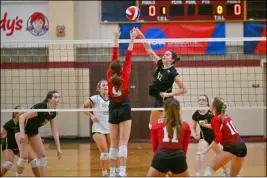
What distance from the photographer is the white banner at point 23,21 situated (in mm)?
16547

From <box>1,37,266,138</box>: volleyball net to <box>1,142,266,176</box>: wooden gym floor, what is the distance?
4.64 ft

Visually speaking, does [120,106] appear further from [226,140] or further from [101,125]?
[101,125]

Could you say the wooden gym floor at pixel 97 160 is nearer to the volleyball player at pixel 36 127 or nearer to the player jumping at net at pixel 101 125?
the player jumping at net at pixel 101 125

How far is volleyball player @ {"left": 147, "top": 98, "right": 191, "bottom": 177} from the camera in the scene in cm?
572

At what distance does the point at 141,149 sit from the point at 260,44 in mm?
4798

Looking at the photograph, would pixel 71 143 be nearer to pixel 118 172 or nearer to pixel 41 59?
pixel 41 59

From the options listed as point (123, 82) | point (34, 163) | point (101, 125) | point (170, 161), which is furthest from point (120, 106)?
point (34, 163)

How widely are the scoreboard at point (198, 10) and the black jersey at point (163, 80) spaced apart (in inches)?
311

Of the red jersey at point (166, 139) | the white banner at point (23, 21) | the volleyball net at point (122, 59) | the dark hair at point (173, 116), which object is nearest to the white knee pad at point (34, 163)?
the red jersey at point (166, 139)

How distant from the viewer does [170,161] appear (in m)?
5.70

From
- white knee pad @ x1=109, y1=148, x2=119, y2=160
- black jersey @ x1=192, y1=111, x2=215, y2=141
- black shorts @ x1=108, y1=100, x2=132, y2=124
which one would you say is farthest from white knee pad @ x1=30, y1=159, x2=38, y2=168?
black jersey @ x1=192, y1=111, x2=215, y2=141

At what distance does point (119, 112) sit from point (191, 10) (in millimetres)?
8862

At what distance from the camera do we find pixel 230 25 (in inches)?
639

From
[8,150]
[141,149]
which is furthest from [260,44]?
[8,150]
